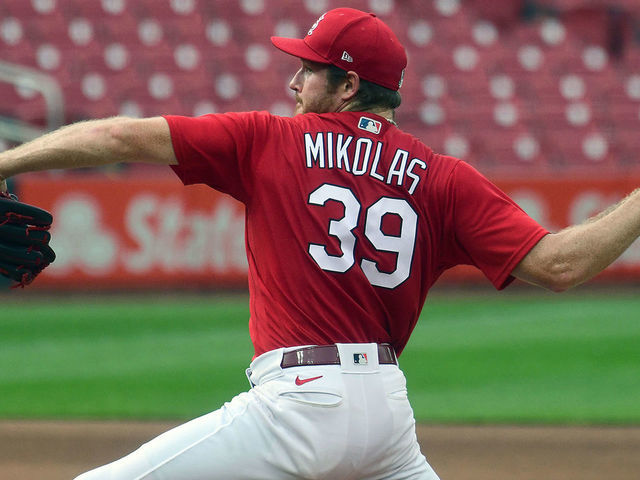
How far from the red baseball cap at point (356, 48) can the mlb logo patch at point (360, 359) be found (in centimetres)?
78

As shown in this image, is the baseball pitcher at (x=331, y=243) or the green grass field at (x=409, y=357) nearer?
the baseball pitcher at (x=331, y=243)

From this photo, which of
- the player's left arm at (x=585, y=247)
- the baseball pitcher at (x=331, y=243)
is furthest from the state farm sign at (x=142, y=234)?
the player's left arm at (x=585, y=247)

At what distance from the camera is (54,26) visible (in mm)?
17375

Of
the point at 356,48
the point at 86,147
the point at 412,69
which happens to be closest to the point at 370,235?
the point at 356,48

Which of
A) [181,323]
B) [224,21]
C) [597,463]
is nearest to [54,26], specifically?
[224,21]

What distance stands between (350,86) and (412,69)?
47.2 ft

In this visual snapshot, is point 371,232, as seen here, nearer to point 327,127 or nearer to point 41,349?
point 327,127

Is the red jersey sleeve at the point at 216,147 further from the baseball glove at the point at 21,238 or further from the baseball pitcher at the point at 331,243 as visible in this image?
the baseball glove at the point at 21,238

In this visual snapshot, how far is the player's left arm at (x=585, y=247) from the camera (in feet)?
8.77

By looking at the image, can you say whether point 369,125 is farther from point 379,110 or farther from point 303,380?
point 303,380

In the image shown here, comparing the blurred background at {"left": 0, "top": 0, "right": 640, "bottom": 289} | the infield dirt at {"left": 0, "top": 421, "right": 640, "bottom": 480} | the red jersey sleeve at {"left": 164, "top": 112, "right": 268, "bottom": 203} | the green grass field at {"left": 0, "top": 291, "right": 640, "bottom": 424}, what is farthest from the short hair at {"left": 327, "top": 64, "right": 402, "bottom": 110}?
the blurred background at {"left": 0, "top": 0, "right": 640, "bottom": 289}

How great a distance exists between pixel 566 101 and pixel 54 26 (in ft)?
28.5

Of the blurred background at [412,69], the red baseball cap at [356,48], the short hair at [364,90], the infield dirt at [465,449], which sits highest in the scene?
the blurred background at [412,69]

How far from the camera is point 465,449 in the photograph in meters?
6.34
